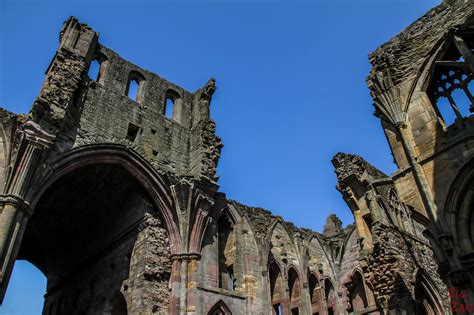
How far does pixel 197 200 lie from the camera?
11477mm

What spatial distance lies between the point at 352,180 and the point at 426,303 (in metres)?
3.01

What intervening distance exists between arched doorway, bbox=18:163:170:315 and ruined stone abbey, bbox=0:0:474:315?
2.2 inches

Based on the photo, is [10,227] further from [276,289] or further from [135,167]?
[276,289]

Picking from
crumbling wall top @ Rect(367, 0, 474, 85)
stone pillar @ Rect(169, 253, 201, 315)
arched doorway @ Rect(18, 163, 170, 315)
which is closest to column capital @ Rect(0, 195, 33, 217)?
arched doorway @ Rect(18, 163, 170, 315)

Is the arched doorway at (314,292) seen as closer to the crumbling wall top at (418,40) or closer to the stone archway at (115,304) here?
the stone archway at (115,304)

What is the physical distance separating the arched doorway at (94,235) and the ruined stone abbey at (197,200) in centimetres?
5

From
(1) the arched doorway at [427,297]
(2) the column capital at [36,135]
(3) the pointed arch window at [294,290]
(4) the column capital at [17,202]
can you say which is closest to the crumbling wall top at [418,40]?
(1) the arched doorway at [427,297]

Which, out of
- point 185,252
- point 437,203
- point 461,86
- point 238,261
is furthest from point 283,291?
point 461,86

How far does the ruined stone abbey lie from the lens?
7.97 m

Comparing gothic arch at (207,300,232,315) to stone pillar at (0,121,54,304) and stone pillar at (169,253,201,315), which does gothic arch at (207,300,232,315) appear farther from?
stone pillar at (0,121,54,304)

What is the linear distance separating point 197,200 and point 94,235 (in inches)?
170

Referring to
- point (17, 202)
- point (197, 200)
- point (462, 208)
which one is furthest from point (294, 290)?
point (17, 202)

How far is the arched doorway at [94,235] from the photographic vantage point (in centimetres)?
1124

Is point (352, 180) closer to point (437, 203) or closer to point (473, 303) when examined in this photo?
point (437, 203)
